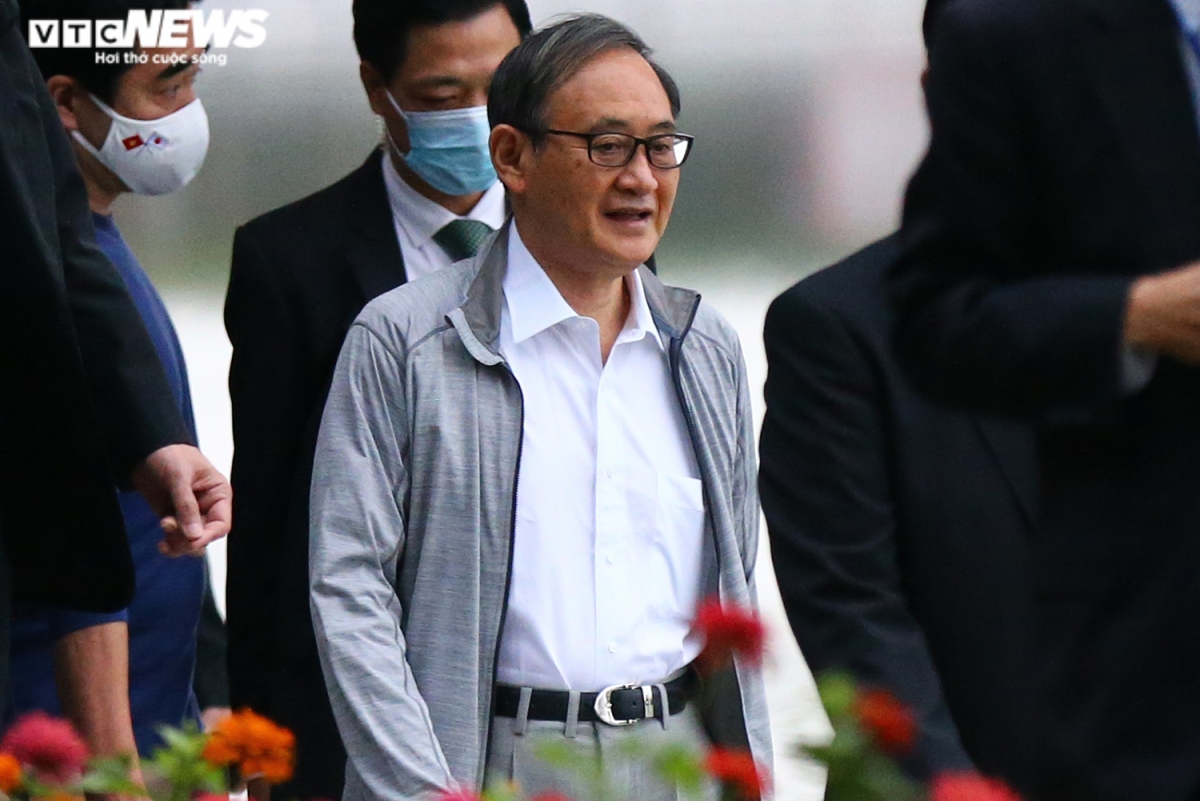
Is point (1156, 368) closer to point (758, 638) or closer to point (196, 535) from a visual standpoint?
point (758, 638)

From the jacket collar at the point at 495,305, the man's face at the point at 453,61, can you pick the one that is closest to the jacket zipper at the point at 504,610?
the jacket collar at the point at 495,305

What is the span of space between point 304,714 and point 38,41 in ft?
4.68

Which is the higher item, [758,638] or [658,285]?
[758,638]

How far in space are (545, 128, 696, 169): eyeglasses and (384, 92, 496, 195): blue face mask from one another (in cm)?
70

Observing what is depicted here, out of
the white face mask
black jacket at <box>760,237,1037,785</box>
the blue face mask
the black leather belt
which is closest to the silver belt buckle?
the black leather belt

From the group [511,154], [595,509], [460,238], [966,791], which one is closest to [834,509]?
[595,509]

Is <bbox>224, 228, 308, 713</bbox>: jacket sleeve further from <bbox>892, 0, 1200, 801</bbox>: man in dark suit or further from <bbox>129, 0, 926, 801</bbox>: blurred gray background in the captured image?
<bbox>892, 0, 1200, 801</bbox>: man in dark suit

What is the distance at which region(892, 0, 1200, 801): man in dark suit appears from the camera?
182cm

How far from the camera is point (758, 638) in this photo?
57.3 inches

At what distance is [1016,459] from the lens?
2.75 meters

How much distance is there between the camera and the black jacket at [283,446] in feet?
11.8

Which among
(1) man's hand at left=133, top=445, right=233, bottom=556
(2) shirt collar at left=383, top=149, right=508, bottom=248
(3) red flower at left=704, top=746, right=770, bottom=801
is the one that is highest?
(3) red flower at left=704, top=746, right=770, bottom=801

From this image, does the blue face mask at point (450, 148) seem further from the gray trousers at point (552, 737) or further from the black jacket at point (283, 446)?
the gray trousers at point (552, 737)

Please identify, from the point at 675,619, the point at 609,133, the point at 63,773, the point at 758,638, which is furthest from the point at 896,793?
the point at 609,133
